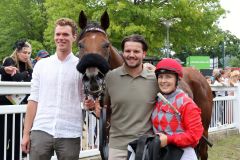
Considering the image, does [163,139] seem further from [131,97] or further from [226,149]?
[226,149]

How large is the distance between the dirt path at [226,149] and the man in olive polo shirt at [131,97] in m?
5.13

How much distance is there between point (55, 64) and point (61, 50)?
0.14 meters

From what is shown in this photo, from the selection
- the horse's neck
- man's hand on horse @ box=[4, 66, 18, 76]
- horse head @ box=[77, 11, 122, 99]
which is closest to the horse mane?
horse head @ box=[77, 11, 122, 99]

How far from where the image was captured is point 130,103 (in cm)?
315

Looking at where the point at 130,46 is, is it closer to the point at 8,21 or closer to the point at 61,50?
the point at 61,50

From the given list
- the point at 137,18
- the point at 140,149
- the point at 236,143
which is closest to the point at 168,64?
the point at 140,149

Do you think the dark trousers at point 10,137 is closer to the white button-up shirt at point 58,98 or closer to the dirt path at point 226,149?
the white button-up shirt at point 58,98

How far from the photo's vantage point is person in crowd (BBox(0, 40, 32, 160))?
487 cm

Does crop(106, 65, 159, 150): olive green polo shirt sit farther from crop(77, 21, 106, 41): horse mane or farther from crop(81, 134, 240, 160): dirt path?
crop(81, 134, 240, 160): dirt path

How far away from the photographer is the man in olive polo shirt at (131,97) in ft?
10.3

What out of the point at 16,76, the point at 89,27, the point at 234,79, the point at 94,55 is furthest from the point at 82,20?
the point at 234,79

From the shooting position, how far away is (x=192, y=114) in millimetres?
2916

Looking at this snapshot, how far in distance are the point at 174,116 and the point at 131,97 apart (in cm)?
40

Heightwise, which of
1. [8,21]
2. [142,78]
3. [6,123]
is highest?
[8,21]
